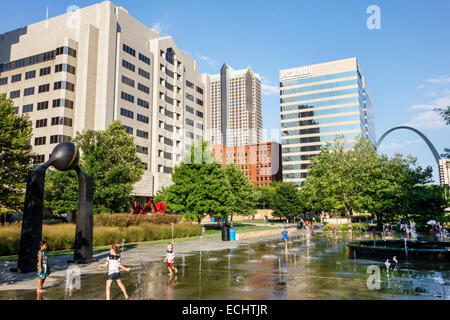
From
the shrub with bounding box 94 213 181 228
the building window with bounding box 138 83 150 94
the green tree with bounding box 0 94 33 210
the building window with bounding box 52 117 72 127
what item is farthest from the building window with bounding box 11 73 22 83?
the shrub with bounding box 94 213 181 228

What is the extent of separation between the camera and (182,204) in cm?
4009

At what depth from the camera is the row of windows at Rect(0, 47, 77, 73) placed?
211ft

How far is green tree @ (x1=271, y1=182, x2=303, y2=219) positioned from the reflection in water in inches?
2187

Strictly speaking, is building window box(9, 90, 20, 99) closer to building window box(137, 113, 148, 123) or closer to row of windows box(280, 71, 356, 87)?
building window box(137, 113, 148, 123)

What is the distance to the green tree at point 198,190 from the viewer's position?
39.3 meters

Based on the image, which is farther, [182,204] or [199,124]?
[199,124]

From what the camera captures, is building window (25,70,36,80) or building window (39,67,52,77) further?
building window (25,70,36,80)

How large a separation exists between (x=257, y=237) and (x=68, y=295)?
27.4 meters

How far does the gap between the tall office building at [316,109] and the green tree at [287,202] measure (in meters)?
51.5

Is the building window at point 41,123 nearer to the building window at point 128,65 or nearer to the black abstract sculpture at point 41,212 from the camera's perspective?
the building window at point 128,65

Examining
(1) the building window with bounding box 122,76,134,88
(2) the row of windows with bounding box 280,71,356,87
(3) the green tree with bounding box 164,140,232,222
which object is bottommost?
(3) the green tree with bounding box 164,140,232,222

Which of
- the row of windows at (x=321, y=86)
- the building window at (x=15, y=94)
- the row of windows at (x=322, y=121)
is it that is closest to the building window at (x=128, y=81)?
the building window at (x=15, y=94)
